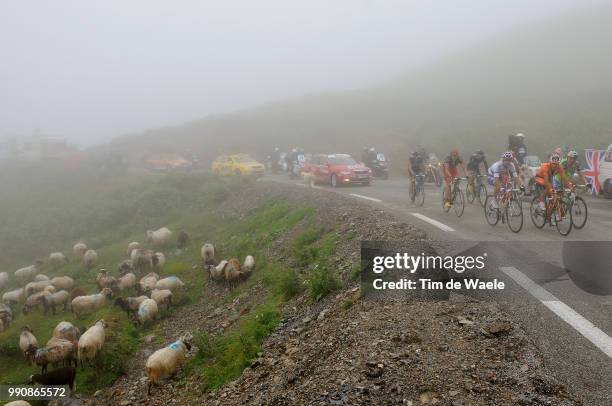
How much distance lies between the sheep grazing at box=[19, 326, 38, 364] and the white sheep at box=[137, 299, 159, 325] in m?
2.18

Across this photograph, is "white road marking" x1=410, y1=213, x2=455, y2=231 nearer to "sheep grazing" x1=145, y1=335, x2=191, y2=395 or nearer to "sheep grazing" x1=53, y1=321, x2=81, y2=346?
"sheep grazing" x1=145, y1=335, x2=191, y2=395

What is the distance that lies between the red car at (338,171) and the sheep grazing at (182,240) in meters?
7.95

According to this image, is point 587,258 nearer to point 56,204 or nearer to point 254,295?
point 254,295

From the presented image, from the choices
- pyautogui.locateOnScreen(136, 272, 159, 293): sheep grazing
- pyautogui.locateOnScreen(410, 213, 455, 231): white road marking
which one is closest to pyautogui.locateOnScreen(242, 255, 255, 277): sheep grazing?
pyautogui.locateOnScreen(136, 272, 159, 293): sheep grazing

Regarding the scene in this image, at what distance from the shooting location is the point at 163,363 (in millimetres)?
8297

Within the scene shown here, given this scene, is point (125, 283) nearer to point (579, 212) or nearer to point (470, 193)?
point (470, 193)

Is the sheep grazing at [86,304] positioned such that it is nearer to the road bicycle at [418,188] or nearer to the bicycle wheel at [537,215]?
the road bicycle at [418,188]

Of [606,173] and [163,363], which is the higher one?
[606,173]

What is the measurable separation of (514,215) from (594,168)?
7868 mm

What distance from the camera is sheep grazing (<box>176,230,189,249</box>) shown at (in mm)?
18797

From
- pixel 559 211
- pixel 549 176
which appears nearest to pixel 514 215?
pixel 559 211

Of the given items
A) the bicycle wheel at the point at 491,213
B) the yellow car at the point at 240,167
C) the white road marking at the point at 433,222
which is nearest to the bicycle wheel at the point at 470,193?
the white road marking at the point at 433,222

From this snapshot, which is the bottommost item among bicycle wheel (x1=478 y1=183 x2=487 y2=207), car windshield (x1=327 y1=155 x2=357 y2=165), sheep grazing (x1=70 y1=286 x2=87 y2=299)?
sheep grazing (x1=70 y1=286 x2=87 y2=299)

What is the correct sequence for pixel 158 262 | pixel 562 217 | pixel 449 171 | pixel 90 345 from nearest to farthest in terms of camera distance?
pixel 90 345 < pixel 562 217 < pixel 449 171 < pixel 158 262
